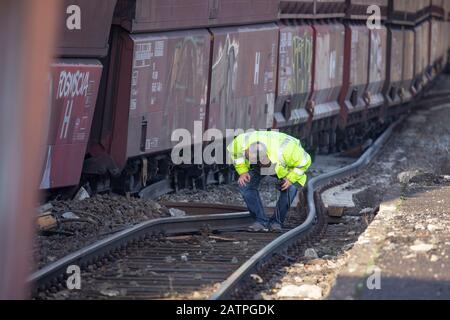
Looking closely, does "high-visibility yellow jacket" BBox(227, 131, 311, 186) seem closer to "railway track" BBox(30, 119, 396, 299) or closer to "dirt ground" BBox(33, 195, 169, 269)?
"railway track" BBox(30, 119, 396, 299)

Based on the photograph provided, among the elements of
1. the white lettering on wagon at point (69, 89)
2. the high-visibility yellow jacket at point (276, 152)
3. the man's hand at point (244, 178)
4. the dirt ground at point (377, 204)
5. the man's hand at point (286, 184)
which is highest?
the white lettering on wagon at point (69, 89)

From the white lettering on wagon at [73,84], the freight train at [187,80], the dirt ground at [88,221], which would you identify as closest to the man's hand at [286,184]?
the dirt ground at [88,221]

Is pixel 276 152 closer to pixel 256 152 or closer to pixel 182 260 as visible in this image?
pixel 256 152

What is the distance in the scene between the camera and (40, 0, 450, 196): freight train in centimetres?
1145

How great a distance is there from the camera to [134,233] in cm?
1011

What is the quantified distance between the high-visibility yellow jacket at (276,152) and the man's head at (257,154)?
6 cm

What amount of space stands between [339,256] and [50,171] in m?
3.27

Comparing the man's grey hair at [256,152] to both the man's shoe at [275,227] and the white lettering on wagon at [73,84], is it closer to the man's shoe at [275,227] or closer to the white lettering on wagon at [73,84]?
the man's shoe at [275,227]

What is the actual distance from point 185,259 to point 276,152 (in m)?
2.03

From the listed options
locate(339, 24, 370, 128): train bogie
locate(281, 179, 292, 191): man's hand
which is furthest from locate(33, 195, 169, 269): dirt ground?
locate(339, 24, 370, 128): train bogie

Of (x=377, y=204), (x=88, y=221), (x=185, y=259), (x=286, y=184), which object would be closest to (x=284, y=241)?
(x=286, y=184)

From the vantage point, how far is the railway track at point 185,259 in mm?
7926

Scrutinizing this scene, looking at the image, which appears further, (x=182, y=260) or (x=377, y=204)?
(x=377, y=204)
